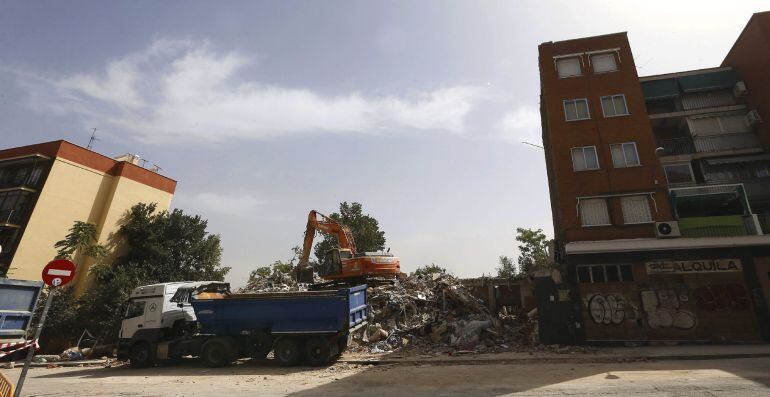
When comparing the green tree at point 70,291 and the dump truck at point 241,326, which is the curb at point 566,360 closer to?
the dump truck at point 241,326

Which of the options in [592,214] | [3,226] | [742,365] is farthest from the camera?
[3,226]

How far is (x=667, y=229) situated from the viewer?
17.0 meters

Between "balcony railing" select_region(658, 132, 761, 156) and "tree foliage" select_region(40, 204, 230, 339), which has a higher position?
"balcony railing" select_region(658, 132, 761, 156)

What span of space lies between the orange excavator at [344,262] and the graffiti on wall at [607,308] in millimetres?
9566

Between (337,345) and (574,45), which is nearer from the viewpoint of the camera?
(337,345)

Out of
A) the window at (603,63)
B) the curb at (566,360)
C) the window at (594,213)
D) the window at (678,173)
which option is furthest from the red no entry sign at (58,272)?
the window at (678,173)

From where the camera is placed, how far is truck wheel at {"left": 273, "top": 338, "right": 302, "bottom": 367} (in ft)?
44.1

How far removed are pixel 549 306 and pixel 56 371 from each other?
847 inches

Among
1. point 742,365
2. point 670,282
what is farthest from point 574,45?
point 742,365

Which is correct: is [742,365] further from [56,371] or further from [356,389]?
[56,371]

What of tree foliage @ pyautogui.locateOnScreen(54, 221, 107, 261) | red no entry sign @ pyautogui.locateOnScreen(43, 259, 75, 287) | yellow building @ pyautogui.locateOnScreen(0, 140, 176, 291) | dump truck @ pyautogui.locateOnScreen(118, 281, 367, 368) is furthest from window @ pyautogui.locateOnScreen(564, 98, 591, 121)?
yellow building @ pyautogui.locateOnScreen(0, 140, 176, 291)

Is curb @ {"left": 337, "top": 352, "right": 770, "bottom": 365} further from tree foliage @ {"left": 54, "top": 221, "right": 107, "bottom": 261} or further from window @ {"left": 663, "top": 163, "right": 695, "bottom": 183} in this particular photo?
tree foliage @ {"left": 54, "top": 221, "right": 107, "bottom": 261}

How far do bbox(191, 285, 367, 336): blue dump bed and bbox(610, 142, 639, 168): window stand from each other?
14.9 metres

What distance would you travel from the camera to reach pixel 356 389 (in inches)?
376
